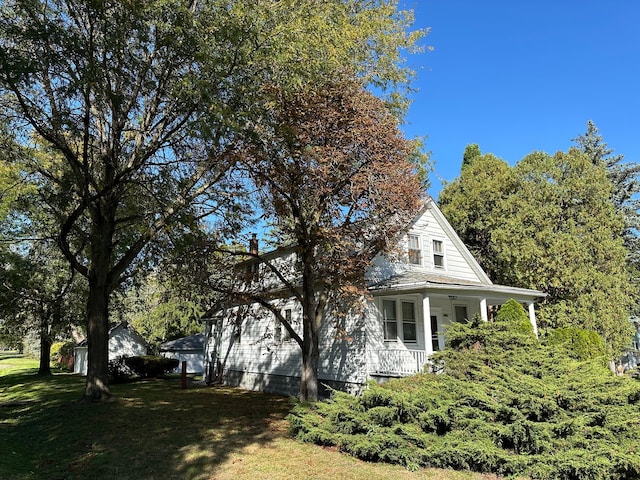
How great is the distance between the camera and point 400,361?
1386cm

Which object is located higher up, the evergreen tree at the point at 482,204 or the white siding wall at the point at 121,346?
the evergreen tree at the point at 482,204

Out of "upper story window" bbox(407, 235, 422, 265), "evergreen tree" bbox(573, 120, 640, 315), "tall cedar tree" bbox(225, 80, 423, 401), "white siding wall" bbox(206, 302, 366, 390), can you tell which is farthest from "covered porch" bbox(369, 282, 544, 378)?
"evergreen tree" bbox(573, 120, 640, 315)

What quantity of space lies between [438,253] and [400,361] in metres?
5.32

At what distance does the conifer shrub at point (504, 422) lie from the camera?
6.62 meters

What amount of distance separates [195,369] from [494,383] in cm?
2752

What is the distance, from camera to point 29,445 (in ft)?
29.7

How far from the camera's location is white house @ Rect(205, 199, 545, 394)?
1373cm

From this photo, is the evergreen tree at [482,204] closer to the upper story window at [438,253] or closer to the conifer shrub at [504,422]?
the upper story window at [438,253]

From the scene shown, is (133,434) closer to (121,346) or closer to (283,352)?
(283,352)

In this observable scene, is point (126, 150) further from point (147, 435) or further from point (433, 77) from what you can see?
point (433, 77)

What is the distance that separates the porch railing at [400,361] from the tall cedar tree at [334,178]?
101 inches

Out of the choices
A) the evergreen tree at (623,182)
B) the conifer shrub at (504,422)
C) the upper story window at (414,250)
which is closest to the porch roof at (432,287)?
the upper story window at (414,250)

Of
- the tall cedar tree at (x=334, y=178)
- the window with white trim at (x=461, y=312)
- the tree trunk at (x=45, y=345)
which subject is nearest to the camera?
the tall cedar tree at (x=334, y=178)

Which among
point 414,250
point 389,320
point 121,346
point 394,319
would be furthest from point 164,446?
point 121,346
